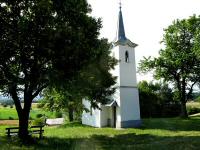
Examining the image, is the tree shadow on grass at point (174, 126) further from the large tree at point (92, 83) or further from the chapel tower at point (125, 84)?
the large tree at point (92, 83)

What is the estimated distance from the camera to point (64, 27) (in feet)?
63.6

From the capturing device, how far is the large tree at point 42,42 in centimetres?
1827

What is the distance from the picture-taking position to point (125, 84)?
34938mm

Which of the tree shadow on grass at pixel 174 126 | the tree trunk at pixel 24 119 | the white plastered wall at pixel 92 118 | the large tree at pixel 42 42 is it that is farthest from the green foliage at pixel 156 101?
the large tree at pixel 42 42

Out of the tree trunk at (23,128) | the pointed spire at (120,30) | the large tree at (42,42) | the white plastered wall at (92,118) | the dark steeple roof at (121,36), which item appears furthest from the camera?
the pointed spire at (120,30)

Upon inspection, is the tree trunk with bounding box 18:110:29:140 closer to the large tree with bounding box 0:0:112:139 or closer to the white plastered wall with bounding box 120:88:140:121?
the large tree with bounding box 0:0:112:139

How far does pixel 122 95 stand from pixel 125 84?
150 centimetres

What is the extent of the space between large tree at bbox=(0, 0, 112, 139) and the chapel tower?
563 inches

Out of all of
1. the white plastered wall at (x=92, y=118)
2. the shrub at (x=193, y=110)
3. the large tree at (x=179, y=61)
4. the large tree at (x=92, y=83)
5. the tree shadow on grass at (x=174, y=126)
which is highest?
the large tree at (x=179, y=61)

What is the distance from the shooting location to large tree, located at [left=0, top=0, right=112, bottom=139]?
18.3 metres

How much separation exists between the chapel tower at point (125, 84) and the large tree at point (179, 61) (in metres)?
12.3

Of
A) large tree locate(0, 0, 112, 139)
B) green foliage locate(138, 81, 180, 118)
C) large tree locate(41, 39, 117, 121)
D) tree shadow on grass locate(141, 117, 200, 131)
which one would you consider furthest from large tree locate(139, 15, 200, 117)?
large tree locate(0, 0, 112, 139)

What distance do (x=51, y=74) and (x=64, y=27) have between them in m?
3.39

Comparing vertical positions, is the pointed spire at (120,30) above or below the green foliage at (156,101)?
above
